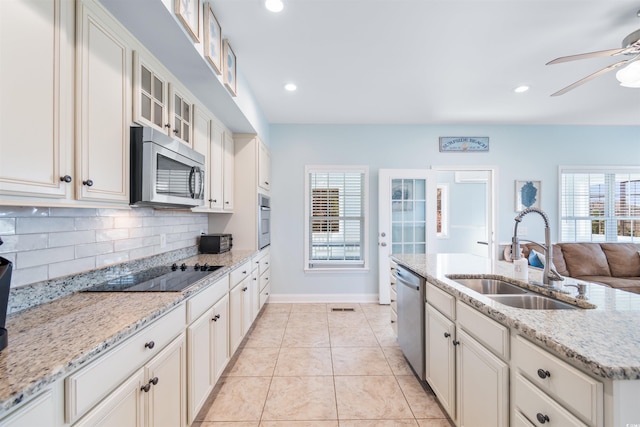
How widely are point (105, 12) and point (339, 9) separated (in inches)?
53.9

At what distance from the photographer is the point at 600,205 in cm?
430

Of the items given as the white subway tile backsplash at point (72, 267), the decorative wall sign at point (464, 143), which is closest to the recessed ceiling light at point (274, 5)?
the white subway tile backsplash at point (72, 267)

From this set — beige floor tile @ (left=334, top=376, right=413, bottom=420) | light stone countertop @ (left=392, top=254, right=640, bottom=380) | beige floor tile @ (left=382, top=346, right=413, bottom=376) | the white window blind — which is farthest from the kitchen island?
the white window blind

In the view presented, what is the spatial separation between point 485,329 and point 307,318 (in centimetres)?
252

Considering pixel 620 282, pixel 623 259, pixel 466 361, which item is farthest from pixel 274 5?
pixel 623 259

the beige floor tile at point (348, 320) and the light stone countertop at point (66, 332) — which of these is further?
the beige floor tile at point (348, 320)

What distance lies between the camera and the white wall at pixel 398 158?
4.16 meters

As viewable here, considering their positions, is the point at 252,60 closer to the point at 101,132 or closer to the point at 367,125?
the point at 101,132

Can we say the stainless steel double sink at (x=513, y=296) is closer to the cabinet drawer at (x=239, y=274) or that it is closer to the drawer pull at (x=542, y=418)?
the drawer pull at (x=542, y=418)

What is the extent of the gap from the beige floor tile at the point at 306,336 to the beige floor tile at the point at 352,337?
3.4 inches

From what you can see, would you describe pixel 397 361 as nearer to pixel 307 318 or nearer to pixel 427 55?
pixel 307 318

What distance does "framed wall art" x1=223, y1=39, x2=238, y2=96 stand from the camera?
6.99 ft

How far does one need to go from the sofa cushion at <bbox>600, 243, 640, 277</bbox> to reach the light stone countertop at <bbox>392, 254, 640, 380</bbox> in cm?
330

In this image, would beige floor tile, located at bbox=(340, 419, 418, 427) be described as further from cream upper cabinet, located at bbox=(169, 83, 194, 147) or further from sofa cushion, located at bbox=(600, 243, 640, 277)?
sofa cushion, located at bbox=(600, 243, 640, 277)
